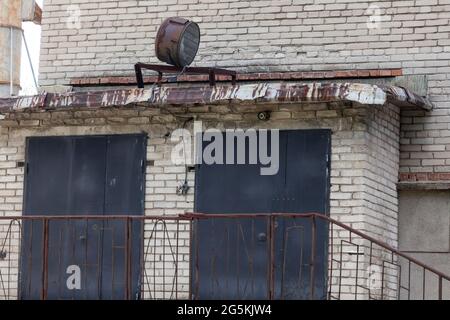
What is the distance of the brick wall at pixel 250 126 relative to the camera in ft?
45.6

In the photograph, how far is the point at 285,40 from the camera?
600 inches

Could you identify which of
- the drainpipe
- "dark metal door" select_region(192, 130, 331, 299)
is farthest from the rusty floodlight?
the drainpipe

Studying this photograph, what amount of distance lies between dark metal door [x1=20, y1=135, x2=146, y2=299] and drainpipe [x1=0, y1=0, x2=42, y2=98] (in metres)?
1.88

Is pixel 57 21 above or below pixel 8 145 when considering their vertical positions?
above

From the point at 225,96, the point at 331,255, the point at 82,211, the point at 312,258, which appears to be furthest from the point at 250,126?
the point at 82,211

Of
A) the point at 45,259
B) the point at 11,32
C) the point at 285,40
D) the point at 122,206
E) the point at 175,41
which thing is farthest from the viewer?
the point at 11,32

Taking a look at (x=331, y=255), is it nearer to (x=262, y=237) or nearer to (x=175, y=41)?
(x=262, y=237)

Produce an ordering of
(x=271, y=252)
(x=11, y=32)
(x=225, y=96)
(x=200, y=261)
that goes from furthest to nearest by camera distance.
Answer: (x=11, y=32)
(x=200, y=261)
(x=225, y=96)
(x=271, y=252)

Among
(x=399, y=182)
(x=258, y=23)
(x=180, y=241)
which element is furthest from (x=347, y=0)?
(x=180, y=241)

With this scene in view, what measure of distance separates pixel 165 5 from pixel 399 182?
3149 mm

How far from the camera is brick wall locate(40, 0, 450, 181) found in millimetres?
14719

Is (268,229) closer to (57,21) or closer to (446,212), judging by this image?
(446,212)

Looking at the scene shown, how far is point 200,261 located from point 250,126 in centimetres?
138

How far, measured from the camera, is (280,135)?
46.5 feet
